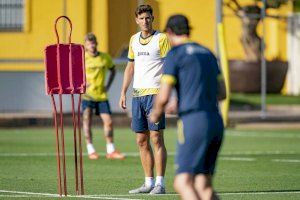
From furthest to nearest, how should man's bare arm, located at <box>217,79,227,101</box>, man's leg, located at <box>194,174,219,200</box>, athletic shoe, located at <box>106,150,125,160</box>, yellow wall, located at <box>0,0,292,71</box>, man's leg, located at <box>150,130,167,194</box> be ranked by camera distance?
yellow wall, located at <box>0,0,292,71</box>
athletic shoe, located at <box>106,150,125,160</box>
man's leg, located at <box>150,130,167,194</box>
man's bare arm, located at <box>217,79,227,101</box>
man's leg, located at <box>194,174,219,200</box>

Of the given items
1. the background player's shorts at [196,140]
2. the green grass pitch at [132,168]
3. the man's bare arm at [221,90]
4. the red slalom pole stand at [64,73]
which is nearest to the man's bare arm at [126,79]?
the red slalom pole stand at [64,73]

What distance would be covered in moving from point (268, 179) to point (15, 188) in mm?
3604

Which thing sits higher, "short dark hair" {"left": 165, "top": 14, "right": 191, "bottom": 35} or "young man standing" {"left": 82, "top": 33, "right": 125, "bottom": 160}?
"short dark hair" {"left": 165, "top": 14, "right": 191, "bottom": 35}

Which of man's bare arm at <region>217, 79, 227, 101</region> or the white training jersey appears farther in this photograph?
the white training jersey

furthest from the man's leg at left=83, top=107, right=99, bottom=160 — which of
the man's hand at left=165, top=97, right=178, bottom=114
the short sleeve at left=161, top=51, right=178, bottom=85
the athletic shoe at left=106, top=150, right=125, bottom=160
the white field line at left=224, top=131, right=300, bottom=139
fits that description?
the short sleeve at left=161, top=51, right=178, bottom=85

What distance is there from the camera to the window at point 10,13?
104 feet

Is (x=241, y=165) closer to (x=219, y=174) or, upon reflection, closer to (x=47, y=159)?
(x=219, y=174)

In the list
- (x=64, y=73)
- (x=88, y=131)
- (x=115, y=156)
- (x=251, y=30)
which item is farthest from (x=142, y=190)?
(x=251, y=30)

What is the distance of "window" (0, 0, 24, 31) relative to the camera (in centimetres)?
3166

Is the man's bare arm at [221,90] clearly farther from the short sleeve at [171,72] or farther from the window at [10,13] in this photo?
the window at [10,13]

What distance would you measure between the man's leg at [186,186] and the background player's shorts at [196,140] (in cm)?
6

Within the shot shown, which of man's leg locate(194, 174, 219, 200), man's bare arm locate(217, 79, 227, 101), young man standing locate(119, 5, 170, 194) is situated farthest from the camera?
young man standing locate(119, 5, 170, 194)

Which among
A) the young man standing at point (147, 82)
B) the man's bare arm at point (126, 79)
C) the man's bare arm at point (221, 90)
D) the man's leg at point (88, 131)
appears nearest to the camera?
the man's bare arm at point (221, 90)

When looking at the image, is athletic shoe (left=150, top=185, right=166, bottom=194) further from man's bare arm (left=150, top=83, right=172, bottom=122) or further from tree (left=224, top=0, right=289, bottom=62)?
tree (left=224, top=0, right=289, bottom=62)
